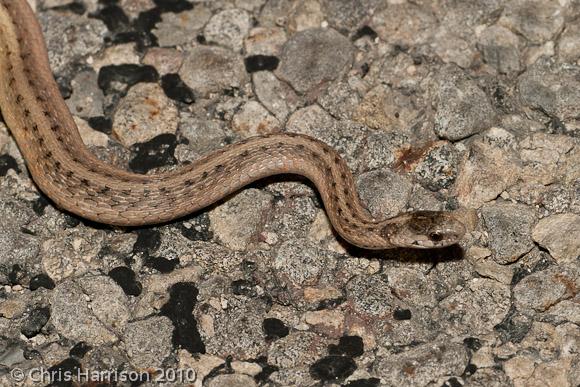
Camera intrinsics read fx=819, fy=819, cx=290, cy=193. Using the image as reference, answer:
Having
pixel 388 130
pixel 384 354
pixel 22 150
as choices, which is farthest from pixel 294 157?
pixel 22 150

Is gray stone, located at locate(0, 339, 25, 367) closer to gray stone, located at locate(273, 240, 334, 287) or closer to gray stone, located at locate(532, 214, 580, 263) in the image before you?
gray stone, located at locate(273, 240, 334, 287)

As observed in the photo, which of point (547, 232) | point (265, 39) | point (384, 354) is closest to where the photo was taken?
point (384, 354)

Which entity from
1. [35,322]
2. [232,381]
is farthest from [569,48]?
[35,322]

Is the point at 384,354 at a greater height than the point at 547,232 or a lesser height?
lesser

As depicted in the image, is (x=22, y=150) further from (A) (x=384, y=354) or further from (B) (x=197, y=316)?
(A) (x=384, y=354)

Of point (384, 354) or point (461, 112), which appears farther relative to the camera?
point (461, 112)

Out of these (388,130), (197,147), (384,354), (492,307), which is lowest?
(384,354)
